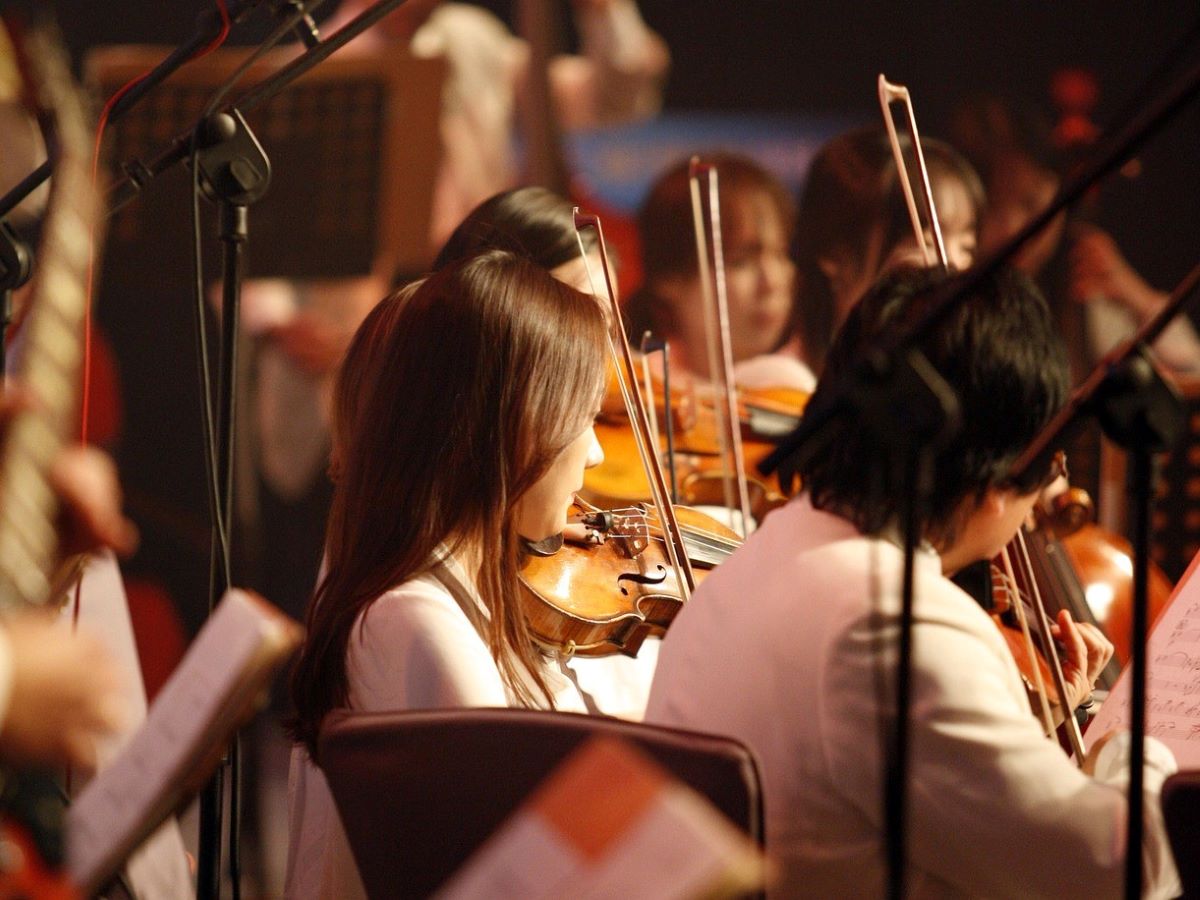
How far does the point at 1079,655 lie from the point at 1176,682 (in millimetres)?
105

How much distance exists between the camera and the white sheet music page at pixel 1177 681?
4.67ft

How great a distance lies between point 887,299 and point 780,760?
1.39 feet

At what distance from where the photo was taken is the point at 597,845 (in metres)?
0.67

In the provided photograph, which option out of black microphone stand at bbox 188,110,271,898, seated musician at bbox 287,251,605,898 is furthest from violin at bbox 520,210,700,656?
black microphone stand at bbox 188,110,271,898

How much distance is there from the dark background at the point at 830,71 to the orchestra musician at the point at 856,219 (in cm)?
102

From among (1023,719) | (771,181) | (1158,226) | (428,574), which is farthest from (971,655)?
(1158,226)

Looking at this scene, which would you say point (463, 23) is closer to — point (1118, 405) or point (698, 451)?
point (698, 451)

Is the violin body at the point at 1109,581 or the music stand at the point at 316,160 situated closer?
the violin body at the point at 1109,581

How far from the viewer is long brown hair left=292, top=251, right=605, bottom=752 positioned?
4.93 feet

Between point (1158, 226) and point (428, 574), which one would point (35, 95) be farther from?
point (1158, 226)

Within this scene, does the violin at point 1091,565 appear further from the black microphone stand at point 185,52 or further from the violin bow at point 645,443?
the black microphone stand at point 185,52

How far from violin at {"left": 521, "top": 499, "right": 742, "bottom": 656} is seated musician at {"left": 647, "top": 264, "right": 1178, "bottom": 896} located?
1.50 ft

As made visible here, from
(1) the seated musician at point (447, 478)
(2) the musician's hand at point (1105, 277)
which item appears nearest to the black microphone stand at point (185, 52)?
(1) the seated musician at point (447, 478)

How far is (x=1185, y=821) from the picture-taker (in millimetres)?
970
